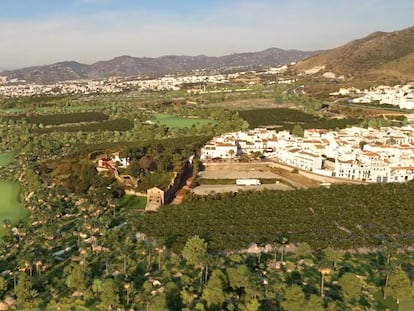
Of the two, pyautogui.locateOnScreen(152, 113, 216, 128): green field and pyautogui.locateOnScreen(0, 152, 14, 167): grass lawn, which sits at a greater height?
pyautogui.locateOnScreen(152, 113, 216, 128): green field

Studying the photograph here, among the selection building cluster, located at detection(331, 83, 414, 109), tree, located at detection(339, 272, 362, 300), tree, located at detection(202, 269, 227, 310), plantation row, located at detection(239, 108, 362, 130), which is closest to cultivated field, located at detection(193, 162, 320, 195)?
tree, located at detection(202, 269, 227, 310)

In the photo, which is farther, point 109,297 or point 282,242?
point 282,242

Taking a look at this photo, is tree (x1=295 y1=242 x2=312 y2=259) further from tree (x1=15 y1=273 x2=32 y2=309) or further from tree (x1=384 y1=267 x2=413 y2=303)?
tree (x1=15 y1=273 x2=32 y2=309)

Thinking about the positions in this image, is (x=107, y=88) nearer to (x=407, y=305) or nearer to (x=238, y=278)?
(x=238, y=278)

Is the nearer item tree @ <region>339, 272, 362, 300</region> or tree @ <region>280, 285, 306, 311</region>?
tree @ <region>280, 285, 306, 311</region>

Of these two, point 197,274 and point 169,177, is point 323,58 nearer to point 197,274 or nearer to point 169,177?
point 169,177

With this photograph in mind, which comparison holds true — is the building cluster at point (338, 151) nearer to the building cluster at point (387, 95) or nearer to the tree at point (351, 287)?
the tree at point (351, 287)

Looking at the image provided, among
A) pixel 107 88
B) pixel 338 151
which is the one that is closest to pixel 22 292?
pixel 338 151
